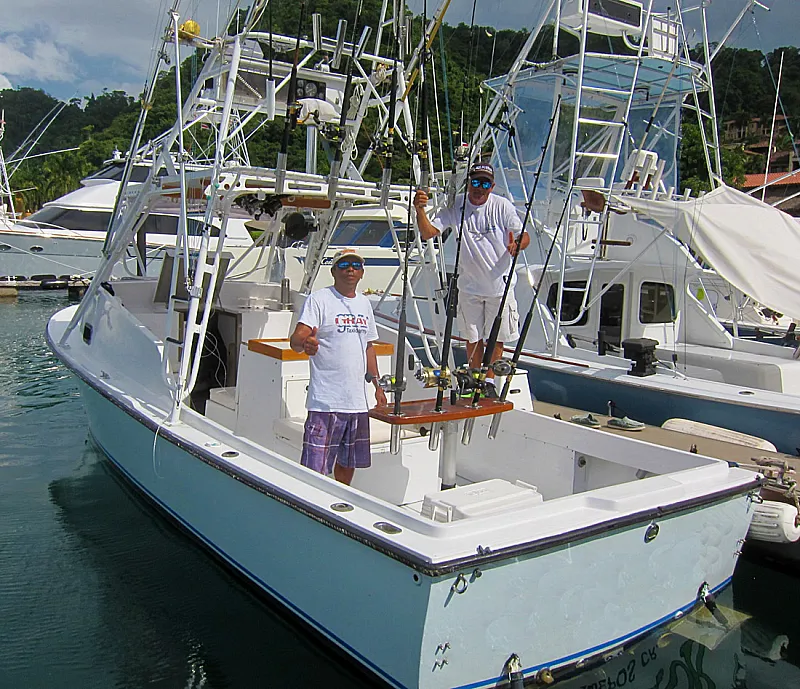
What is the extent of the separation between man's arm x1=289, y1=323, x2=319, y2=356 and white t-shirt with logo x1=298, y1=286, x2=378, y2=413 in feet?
0.26

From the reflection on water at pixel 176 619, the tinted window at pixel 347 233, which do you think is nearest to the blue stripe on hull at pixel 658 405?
the reflection on water at pixel 176 619

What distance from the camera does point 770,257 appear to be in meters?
6.75

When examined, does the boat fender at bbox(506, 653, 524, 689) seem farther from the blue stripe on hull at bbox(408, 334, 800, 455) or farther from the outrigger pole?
the blue stripe on hull at bbox(408, 334, 800, 455)

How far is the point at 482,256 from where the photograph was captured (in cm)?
467

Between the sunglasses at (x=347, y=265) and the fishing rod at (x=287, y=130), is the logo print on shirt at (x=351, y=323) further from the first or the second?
the fishing rod at (x=287, y=130)

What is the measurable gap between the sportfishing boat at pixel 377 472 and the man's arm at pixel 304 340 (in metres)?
0.47

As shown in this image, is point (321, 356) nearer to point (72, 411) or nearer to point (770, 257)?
point (770, 257)

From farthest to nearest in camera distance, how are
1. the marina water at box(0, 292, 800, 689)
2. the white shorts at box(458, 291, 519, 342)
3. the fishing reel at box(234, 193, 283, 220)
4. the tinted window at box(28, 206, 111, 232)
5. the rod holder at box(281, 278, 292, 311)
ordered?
the tinted window at box(28, 206, 111, 232) < the rod holder at box(281, 278, 292, 311) < the fishing reel at box(234, 193, 283, 220) < the white shorts at box(458, 291, 519, 342) < the marina water at box(0, 292, 800, 689)

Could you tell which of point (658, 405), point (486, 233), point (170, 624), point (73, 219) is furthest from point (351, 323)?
point (73, 219)

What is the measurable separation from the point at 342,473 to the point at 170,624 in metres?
1.32

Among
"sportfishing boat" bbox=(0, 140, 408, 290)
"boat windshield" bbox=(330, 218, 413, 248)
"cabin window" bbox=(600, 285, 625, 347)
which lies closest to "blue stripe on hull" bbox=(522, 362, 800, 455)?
"cabin window" bbox=(600, 285, 625, 347)

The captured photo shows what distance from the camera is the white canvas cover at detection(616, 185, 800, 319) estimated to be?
6602 mm

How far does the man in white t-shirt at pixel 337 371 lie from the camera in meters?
4.05

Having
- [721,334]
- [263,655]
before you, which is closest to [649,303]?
[721,334]
